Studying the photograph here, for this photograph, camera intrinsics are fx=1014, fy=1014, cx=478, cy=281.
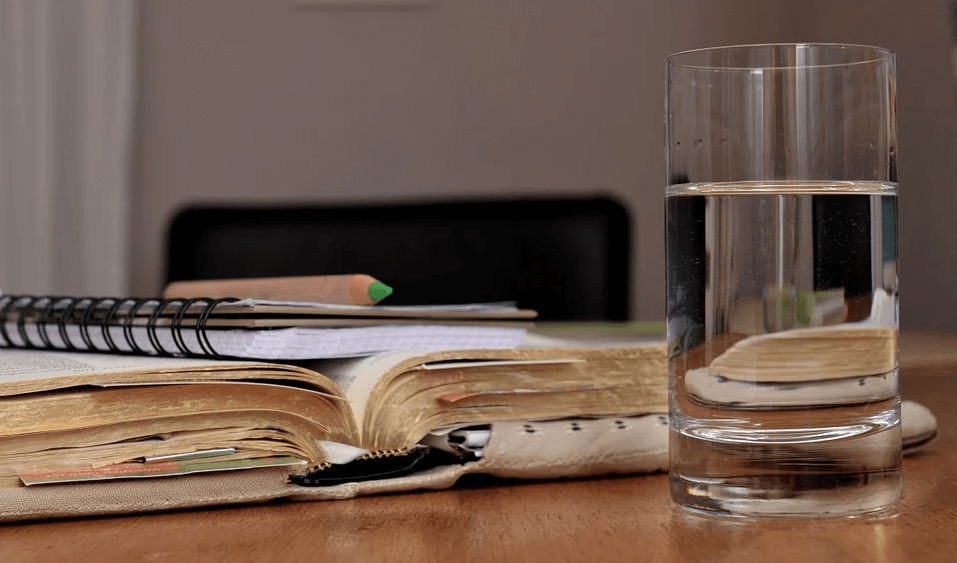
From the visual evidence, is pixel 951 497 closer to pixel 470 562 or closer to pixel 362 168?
pixel 470 562

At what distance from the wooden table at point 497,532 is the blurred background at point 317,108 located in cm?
209

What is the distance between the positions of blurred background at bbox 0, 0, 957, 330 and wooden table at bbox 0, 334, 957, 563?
2.09 metres

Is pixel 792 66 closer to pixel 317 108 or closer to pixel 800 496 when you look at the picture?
pixel 800 496

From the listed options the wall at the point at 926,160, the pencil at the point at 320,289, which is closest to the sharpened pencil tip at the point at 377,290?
the pencil at the point at 320,289

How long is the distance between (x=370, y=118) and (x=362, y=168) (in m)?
0.13

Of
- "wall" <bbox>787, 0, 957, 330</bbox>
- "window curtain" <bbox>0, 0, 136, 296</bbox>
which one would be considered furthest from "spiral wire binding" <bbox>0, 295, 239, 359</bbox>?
"window curtain" <bbox>0, 0, 136, 296</bbox>

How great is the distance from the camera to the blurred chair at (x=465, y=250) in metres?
2.13

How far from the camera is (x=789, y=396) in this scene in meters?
0.39

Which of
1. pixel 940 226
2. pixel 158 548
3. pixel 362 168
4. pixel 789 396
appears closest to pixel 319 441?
pixel 158 548

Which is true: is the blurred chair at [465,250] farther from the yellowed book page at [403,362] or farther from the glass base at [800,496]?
the glass base at [800,496]

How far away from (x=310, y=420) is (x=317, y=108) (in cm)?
223

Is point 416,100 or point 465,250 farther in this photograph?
point 416,100

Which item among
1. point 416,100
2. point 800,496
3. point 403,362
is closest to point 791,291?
point 800,496

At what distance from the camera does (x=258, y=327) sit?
496 mm
